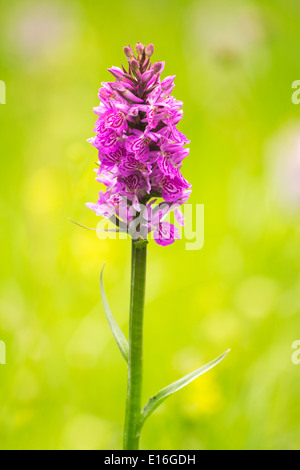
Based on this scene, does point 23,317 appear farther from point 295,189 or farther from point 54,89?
point 54,89

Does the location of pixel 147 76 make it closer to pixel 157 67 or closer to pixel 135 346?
pixel 157 67

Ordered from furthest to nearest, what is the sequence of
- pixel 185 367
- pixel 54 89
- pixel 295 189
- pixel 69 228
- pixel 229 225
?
pixel 54 89 → pixel 229 225 → pixel 295 189 → pixel 69 228 → pixel 185 367

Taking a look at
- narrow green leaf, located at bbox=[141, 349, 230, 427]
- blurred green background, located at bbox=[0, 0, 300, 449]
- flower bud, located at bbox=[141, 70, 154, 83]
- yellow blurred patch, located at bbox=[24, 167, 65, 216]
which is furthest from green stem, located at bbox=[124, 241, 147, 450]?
yellow blurred patch, located at bbox=[24, 167, 65, 216]

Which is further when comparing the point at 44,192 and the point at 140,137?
the point at 44,192

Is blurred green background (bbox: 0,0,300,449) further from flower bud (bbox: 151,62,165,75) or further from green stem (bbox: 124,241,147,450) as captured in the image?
flower bud (bbox: 151,62,165,75)

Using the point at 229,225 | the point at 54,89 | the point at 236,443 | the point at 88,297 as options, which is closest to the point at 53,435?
the point at 236,443

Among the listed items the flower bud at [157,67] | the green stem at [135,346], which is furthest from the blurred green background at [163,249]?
the flower bud at [157,67]

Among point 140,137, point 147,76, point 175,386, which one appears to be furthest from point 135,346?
point 147,76
